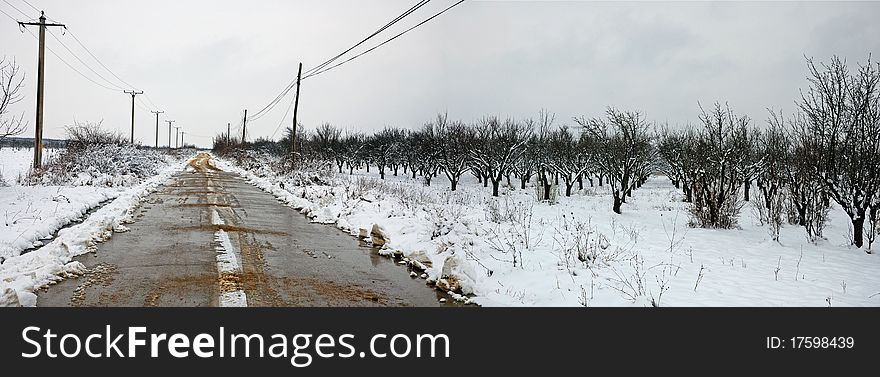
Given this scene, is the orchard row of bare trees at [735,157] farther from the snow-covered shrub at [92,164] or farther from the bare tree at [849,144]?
the snow-covered shrub at [92,164]

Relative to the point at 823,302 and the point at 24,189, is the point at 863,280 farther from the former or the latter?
the point at 24,189

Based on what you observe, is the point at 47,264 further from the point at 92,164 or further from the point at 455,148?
the point at 455,148

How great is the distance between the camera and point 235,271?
7.53 metres

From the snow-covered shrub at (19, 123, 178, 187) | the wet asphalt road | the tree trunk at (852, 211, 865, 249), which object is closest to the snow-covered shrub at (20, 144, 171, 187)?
the snow-covered shrub at (19, 123, 178, 187)

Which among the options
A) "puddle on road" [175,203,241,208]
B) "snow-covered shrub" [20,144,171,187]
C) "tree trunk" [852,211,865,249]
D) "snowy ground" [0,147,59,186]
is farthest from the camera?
"snowy ground" [0,147,59,186]

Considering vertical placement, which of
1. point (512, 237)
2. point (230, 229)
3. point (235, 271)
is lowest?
point (235, 271)

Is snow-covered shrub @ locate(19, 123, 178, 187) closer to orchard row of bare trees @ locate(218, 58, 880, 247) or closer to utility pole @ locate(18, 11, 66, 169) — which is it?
utility pole @ locate(18, 11, 66, 169)

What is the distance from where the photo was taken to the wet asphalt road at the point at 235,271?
6.15 metres

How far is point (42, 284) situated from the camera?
21.2ft

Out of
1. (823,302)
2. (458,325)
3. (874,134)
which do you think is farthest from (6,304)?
(874,134)

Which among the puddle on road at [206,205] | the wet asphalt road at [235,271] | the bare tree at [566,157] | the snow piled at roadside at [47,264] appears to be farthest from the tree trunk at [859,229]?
the bare tree at [566,157]

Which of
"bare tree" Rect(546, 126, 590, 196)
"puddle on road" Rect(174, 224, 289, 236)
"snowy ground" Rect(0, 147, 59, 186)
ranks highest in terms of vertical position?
"bare tree" Rect(546, 126, 590, 196)

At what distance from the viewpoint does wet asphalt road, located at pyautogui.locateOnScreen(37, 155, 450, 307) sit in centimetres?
615

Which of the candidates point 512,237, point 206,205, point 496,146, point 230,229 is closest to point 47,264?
point 230,229
